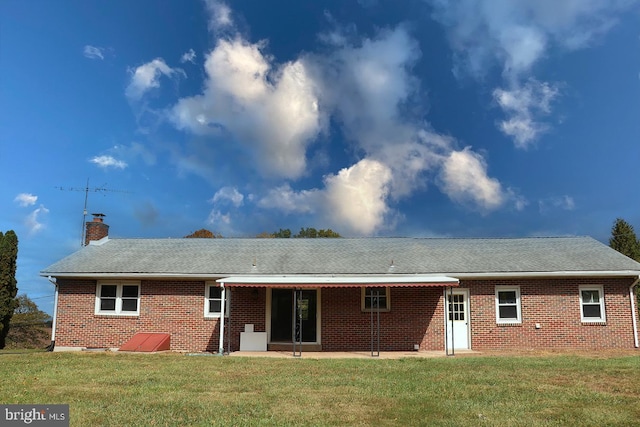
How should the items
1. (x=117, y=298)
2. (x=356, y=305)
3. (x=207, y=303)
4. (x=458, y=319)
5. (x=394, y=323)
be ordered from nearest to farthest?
(x=394, y=323) < (x=356, y=305) < (x=458, y=319) < (x=207, y=303) < (x=117, y=298)

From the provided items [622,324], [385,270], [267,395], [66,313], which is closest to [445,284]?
[385,270]

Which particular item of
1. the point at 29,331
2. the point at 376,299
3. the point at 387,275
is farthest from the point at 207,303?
the point at 29,331

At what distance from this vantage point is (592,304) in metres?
17.0

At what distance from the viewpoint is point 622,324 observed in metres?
16.8

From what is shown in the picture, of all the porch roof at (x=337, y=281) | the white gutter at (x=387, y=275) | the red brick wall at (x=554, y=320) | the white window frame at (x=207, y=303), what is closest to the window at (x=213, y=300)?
the white window frame at (x=207, y=303)

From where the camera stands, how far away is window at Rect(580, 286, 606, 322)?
16859 mm

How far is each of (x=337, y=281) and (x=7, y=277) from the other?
578 inches

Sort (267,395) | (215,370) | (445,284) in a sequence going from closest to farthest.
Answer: (267,395), (215,370), (445,284)

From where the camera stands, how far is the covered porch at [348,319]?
16781 millimetres

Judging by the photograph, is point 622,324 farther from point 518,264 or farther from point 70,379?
point 70,379

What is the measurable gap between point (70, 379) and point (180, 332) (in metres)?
7.17

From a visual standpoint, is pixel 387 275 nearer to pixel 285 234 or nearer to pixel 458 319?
pixel 458 319

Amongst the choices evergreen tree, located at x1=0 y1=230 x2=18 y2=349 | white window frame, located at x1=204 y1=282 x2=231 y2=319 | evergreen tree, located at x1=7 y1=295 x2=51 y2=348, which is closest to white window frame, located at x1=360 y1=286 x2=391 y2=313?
white window frame, located at x1=204 y1=282 x2=231 y2=319

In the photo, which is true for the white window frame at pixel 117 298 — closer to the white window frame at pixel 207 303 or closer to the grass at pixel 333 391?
the white window frame at pixel 207 303
